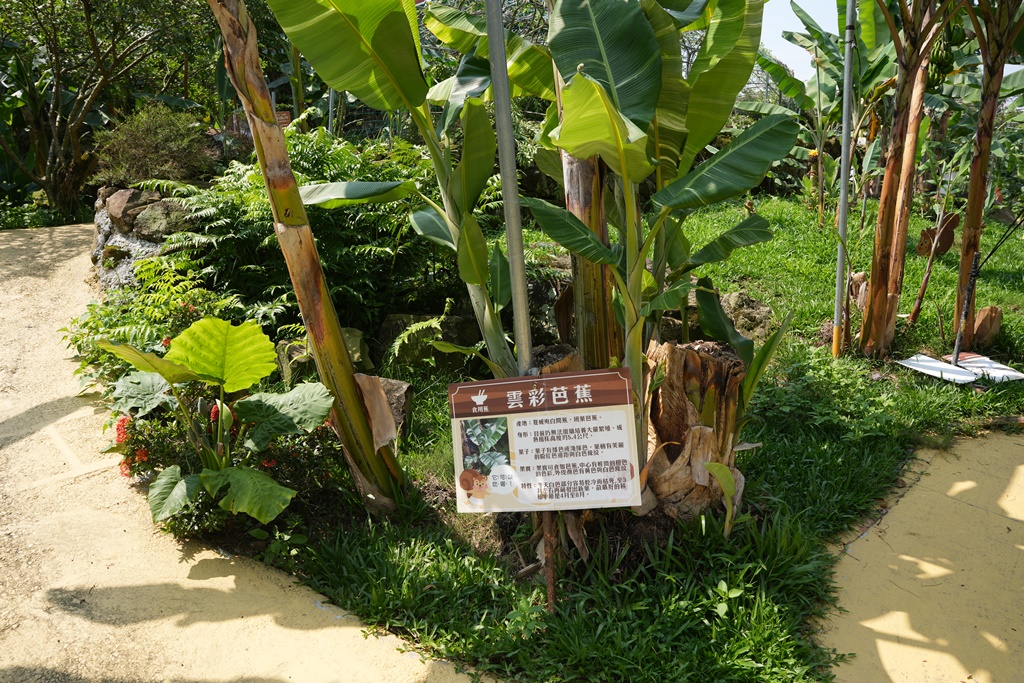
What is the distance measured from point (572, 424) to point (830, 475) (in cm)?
185

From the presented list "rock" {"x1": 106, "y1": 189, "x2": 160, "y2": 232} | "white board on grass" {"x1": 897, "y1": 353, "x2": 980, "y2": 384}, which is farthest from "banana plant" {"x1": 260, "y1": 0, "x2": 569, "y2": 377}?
"rock" {"x1": 106, "y1": 189, "x2": 160, "y2": 232}

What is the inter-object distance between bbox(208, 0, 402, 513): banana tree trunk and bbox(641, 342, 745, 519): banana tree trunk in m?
1.30

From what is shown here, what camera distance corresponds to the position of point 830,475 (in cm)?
382

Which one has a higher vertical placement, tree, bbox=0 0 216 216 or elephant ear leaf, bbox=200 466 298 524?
tree, bbox=0 0 216 216

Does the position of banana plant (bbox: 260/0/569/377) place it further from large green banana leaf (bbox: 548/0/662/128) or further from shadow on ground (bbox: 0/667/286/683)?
shadow on ground (bbox: 0/667/286/683)

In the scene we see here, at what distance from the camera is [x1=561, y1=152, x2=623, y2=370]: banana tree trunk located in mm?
3162

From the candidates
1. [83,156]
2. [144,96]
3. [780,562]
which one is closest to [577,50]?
[780,562]

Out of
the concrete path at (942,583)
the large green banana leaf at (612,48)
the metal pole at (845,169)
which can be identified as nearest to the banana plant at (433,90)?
the large green banana leaf at (612,48)

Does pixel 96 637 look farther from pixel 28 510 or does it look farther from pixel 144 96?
pixel 144 96

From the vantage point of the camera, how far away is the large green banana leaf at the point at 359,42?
2.88m

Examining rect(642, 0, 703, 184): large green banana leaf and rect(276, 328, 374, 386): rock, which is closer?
rect(642, 0, 703, 184): large green banana leaf

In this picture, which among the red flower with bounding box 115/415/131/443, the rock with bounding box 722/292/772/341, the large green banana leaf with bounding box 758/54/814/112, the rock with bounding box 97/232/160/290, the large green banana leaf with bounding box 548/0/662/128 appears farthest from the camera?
the large green banana leaf with bounding box 758/54/814/112

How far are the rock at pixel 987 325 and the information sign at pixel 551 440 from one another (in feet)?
13.0

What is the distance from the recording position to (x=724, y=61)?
296cm
